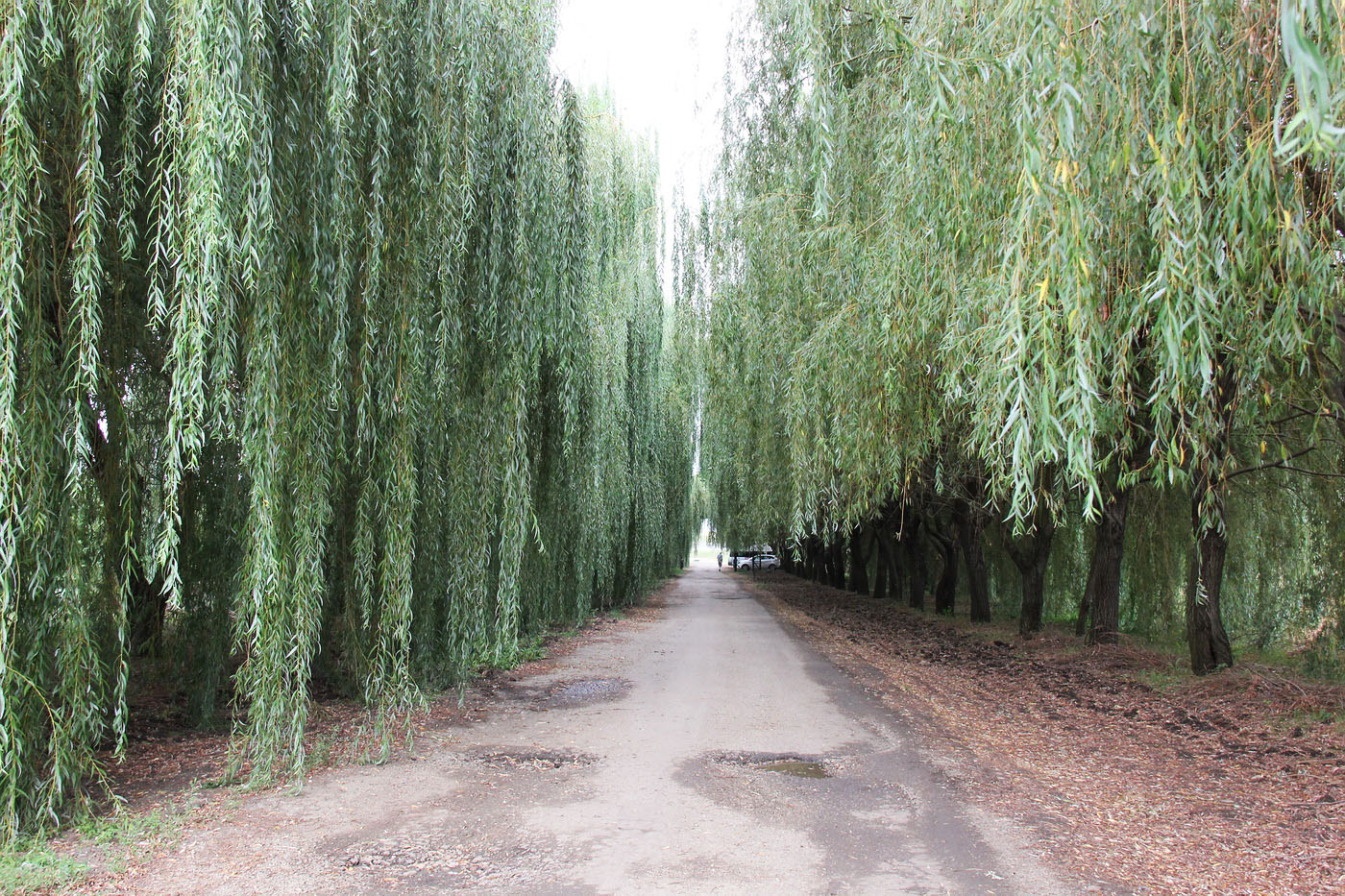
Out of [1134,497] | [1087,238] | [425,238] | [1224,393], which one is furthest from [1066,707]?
[425,238]

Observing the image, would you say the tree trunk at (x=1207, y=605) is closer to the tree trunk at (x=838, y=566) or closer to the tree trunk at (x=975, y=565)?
the tree trunk at (x=975, y=565)

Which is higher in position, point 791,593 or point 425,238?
point 425,238

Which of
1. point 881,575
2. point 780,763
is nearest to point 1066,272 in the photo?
point 780,763

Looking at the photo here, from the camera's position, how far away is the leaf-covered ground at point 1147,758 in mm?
3715

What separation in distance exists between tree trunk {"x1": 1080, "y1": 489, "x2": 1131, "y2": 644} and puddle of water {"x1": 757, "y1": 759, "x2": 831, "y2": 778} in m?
5.93

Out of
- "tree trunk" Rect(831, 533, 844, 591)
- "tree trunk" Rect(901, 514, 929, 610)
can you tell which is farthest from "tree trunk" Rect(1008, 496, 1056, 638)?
"tree trunk" Rect(831, 533, 844, 591)

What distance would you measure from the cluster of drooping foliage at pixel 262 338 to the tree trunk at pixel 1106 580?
6.84 metres

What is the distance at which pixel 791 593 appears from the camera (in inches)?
953

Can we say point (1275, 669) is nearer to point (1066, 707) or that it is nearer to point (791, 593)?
point (1066, 707)

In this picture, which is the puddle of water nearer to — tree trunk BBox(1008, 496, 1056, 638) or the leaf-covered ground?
the leaf-covered ground

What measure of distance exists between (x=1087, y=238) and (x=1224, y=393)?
125 inches

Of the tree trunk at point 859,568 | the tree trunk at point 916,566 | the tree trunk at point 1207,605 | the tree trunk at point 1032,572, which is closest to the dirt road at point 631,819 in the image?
the tree trunk at point 1207,605

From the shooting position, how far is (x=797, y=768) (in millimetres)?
5172

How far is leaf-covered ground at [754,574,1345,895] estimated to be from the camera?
3715mm
